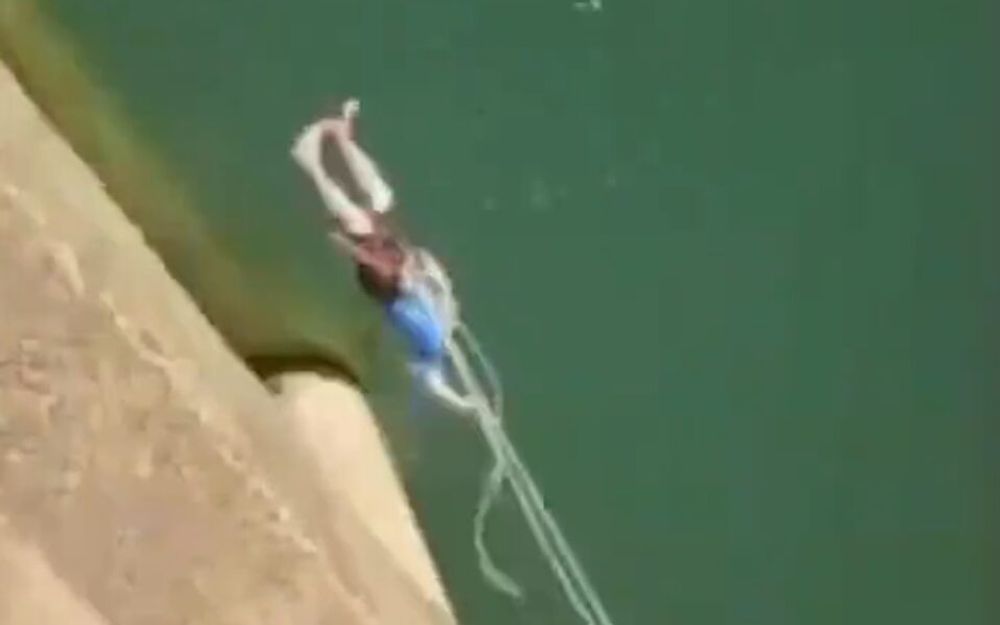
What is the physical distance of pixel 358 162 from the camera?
88 centimetres

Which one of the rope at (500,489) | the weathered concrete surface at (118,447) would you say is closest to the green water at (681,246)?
the rope at (500,489)

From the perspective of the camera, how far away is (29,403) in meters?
0.53

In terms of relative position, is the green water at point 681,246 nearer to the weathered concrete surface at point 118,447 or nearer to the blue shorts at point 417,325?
the blue shorts at point 417,325

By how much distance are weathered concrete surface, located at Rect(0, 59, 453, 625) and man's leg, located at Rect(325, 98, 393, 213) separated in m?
0.25

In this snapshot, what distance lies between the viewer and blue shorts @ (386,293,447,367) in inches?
33.5

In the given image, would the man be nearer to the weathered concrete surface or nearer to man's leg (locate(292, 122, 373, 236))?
man's leg (locate(292, 122, 373, 236))

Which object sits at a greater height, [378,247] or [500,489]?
[378,247]

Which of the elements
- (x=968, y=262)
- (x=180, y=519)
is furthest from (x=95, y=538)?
(x=968, y=262)

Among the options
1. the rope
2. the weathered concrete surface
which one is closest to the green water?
the rope

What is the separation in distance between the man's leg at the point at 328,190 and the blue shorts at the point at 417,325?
0.04m

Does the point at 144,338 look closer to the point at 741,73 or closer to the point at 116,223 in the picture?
the point at 116,223

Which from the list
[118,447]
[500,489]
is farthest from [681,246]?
[118,447]

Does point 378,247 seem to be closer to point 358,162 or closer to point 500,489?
point 358,162

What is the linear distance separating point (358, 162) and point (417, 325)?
0.27 ft
